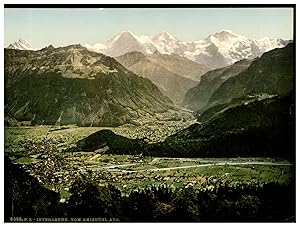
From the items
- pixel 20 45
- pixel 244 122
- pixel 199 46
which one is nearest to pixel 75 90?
pixel 20 45

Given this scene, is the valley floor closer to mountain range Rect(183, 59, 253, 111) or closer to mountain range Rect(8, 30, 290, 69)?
mountain range Rect(183, 59, 253, 111)

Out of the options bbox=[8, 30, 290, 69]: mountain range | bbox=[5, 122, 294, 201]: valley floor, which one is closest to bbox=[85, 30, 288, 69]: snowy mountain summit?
bbox=[8, 30, 290, 69]: mountain range

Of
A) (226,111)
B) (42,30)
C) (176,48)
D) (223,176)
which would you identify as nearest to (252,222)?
(223,176)

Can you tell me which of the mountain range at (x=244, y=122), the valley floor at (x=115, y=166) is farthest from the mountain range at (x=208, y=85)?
the valley floor at (x=115, y=166)

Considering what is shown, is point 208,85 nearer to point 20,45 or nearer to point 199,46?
point 199,46

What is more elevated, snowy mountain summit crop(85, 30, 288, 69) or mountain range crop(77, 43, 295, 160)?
snowy mountain summit crop(85, 30, 288, 69)

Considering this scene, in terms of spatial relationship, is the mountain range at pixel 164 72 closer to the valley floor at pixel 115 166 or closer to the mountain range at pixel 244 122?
the mountain range at pixel 244 122

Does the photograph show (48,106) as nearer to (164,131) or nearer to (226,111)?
(164,131)
